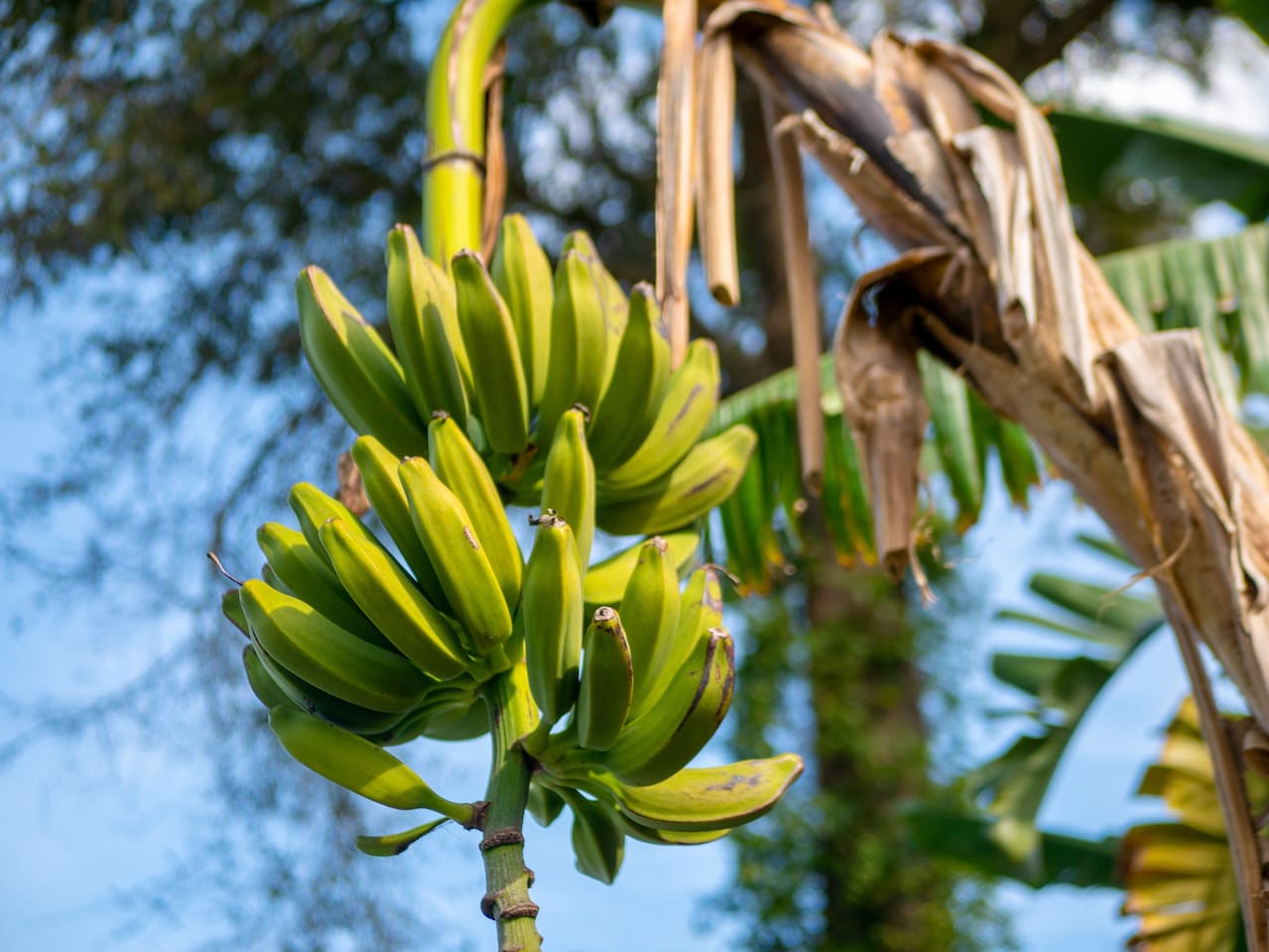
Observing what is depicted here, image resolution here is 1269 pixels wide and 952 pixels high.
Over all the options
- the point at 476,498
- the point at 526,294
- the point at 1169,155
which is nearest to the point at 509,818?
the point at 476,498

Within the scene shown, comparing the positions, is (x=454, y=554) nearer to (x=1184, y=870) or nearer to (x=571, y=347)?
(x=571, y=347)

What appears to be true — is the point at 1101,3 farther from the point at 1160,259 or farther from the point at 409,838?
the point at 409,838

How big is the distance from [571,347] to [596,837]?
34 centimetres

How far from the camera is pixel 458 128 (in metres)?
0.96

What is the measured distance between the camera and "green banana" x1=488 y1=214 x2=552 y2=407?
0.90m

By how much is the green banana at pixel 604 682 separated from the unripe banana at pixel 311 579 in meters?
0.16

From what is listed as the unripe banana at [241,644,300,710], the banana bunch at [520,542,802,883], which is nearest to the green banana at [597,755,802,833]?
the banana bunch at [520,542,802,883]

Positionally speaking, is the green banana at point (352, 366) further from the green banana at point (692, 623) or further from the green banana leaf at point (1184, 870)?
the green banana leaf at point (1184, 870)

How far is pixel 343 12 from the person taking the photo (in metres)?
3.47

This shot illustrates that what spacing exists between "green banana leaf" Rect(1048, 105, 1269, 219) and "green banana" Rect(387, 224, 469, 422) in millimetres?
1822

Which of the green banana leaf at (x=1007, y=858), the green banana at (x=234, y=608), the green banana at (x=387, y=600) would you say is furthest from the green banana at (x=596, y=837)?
the green banana leaf at (x=1007, y=858)

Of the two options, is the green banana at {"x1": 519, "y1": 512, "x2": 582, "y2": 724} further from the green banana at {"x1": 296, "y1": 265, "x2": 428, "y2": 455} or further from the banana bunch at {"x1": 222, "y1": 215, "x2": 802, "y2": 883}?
the green banana at {"x1": 296, "y1": 265, "x2": 428, "y2": 455}

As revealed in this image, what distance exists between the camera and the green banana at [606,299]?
0.90 m

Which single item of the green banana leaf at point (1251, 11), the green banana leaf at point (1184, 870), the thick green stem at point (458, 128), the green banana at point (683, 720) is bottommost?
the green banana leaf at point (1184, 870)
